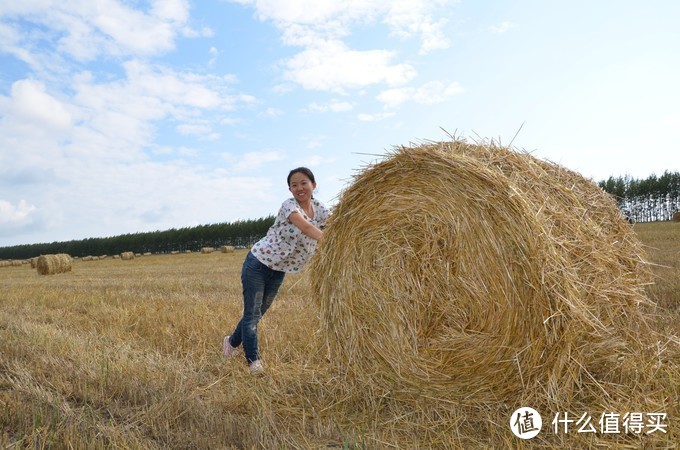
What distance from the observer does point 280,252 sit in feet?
14.6

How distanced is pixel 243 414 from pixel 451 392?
1482 mm

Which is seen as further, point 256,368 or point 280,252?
point 280,252

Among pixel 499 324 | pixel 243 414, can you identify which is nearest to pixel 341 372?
pixel 243 414

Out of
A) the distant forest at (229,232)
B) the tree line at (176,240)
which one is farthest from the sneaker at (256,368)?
the tree line at (176,240)

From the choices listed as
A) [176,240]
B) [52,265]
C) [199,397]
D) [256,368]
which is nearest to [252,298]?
[256,368]

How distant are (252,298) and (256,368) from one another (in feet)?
2.13

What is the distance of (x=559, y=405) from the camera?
10.2 feet

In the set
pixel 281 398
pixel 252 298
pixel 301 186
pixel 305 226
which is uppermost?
pixel 301 186

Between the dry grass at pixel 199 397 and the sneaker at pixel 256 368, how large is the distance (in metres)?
0.07

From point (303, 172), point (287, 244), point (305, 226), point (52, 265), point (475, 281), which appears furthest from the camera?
point (52, 265)

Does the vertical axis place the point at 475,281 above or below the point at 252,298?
above

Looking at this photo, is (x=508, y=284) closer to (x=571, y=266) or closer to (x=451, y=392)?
(x=571, y=266)

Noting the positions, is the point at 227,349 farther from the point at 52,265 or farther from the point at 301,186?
the point at 52,265

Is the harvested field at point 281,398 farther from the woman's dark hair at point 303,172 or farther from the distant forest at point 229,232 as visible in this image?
the distant forest at point 229,232
